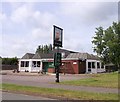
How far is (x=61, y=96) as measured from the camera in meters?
16.2

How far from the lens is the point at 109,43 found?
2249 inches

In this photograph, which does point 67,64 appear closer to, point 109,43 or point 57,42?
point 109,43

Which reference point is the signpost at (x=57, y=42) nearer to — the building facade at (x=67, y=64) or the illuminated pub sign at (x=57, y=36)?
the illuminated pub sign at (x=57, y=36)

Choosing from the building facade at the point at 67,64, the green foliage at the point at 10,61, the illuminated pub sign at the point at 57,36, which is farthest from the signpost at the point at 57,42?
the green foliage at the point at 10,61

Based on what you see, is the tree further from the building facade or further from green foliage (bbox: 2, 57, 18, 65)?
green foliage (bbox: 2, 57, 18, 65)

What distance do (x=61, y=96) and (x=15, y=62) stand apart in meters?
70.6

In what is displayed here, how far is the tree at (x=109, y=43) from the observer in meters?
57.2

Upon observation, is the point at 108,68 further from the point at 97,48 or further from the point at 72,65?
the point at 72,65

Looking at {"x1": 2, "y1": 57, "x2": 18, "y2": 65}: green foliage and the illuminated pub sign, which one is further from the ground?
the illuminated pub sign

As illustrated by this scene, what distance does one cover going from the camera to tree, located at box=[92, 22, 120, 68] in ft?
188

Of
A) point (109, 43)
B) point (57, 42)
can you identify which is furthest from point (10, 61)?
point (57, 42)

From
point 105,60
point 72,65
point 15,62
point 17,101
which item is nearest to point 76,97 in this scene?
point 17,101

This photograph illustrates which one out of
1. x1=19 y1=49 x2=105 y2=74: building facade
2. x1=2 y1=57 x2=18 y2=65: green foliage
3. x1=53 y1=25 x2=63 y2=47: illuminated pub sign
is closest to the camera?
x1=53 y1=25 x2=63 y2=47: illuminated pub sign

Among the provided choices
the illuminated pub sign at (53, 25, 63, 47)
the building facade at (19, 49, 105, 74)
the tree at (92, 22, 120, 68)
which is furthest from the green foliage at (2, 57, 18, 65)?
the illuminated pub sign at (53, 25, 63, 47)
